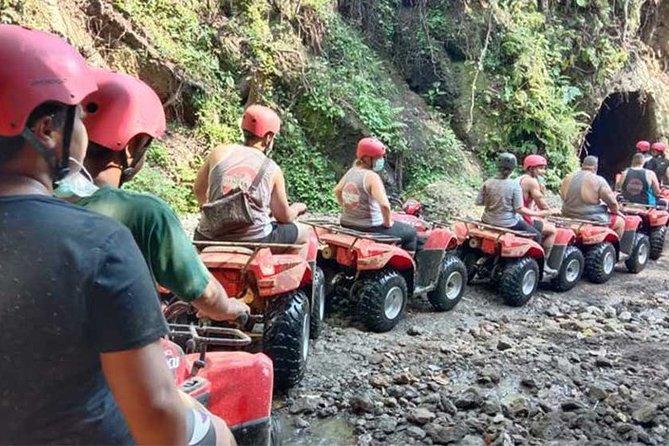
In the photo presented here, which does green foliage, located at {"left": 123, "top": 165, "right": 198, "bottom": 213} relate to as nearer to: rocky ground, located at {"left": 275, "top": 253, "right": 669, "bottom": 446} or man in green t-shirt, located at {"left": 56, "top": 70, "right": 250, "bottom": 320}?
rocky ground, located at {"left": 275, "top": 253, "right": 669, "bottom": 446}

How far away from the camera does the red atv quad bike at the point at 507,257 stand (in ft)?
22.5

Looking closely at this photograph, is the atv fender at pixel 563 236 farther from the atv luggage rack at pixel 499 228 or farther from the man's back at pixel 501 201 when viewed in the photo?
the man's back at pixel 501 201

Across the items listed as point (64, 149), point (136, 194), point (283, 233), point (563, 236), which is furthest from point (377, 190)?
point (64, 149)

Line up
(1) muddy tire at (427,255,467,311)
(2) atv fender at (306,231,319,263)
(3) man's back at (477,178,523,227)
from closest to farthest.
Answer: (2) atv fender at (306,231,319,263) → (1) muddy tire at (427,255,467,311) → (3) man's back at (477,178,523,227)

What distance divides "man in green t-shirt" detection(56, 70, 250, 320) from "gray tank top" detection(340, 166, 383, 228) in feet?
12.3

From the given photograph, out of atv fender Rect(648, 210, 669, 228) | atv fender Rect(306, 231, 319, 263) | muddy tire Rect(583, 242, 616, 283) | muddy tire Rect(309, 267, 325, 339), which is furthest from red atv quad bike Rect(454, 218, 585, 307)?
atv fender Rect(648, 210, 669, 228)

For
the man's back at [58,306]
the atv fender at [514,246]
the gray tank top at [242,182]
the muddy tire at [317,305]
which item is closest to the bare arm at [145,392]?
the man's back at [58,306]

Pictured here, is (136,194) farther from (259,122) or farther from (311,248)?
(311,248)

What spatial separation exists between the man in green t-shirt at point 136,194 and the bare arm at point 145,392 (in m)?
0.63

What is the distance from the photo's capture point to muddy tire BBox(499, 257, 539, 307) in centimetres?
686

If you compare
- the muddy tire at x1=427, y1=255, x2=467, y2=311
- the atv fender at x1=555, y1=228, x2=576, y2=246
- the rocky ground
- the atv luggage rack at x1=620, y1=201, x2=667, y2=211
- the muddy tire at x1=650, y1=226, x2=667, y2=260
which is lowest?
the rocky ground

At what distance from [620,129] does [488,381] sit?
14112mm

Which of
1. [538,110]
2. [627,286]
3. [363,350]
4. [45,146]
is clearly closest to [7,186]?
[45,146]

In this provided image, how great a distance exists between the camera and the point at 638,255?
29.8 feet
